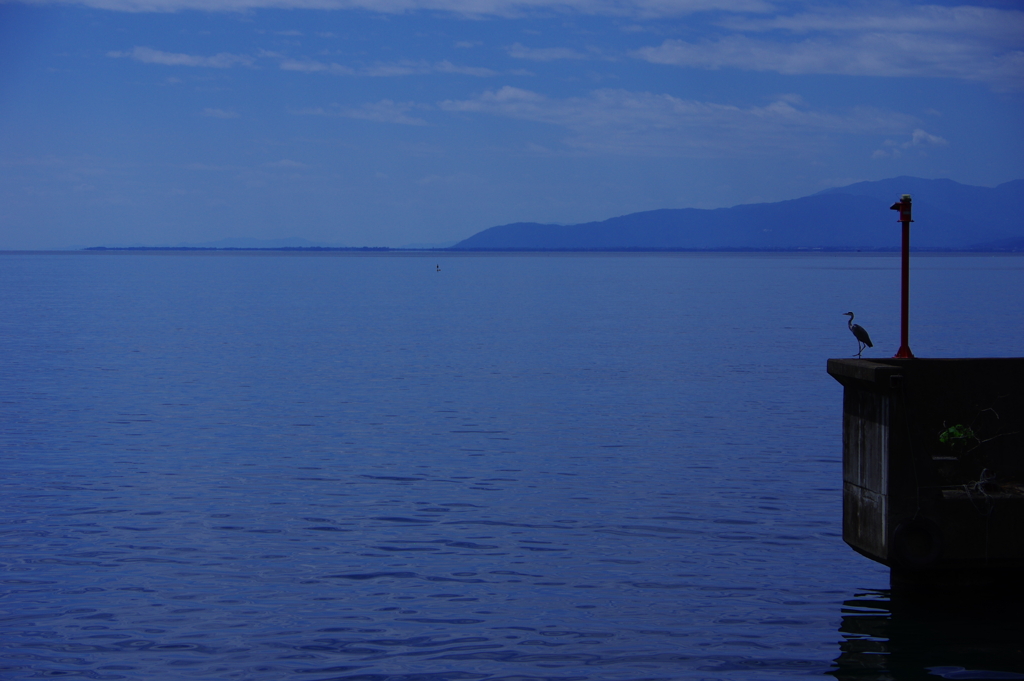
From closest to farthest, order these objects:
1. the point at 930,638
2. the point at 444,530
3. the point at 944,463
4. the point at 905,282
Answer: the point at 930,638 < the point at 944,463 < the point at 905,282 < the point at 444,530

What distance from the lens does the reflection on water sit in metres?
11.8

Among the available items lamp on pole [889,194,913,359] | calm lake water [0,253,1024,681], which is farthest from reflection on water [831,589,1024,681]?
lamp on pole [889,194,913,359]

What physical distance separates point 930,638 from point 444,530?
725 centimetres

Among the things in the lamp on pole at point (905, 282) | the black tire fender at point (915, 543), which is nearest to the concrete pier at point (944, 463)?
the black tire fender at point (915, 543)

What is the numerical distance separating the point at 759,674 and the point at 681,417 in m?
16.9

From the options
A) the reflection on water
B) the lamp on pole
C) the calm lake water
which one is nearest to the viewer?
the reflection on water

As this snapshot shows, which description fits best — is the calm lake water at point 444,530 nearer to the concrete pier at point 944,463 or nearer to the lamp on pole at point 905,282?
the concrete pier at point 944,463

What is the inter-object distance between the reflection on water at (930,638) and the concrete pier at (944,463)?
0.51m

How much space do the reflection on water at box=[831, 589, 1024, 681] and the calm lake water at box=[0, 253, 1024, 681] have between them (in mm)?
37

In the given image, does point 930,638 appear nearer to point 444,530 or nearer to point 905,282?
point 905,282

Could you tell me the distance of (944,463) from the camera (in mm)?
13047

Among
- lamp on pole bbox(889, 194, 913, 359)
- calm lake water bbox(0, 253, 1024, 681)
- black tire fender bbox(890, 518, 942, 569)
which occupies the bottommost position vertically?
calm lake water bbox(0, 253, 1024, 681)

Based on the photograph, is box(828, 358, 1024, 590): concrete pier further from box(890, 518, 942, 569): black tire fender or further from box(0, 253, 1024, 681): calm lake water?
box(0, 253, 1024, 681): calm lake water

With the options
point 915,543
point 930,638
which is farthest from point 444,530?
point 930,638
